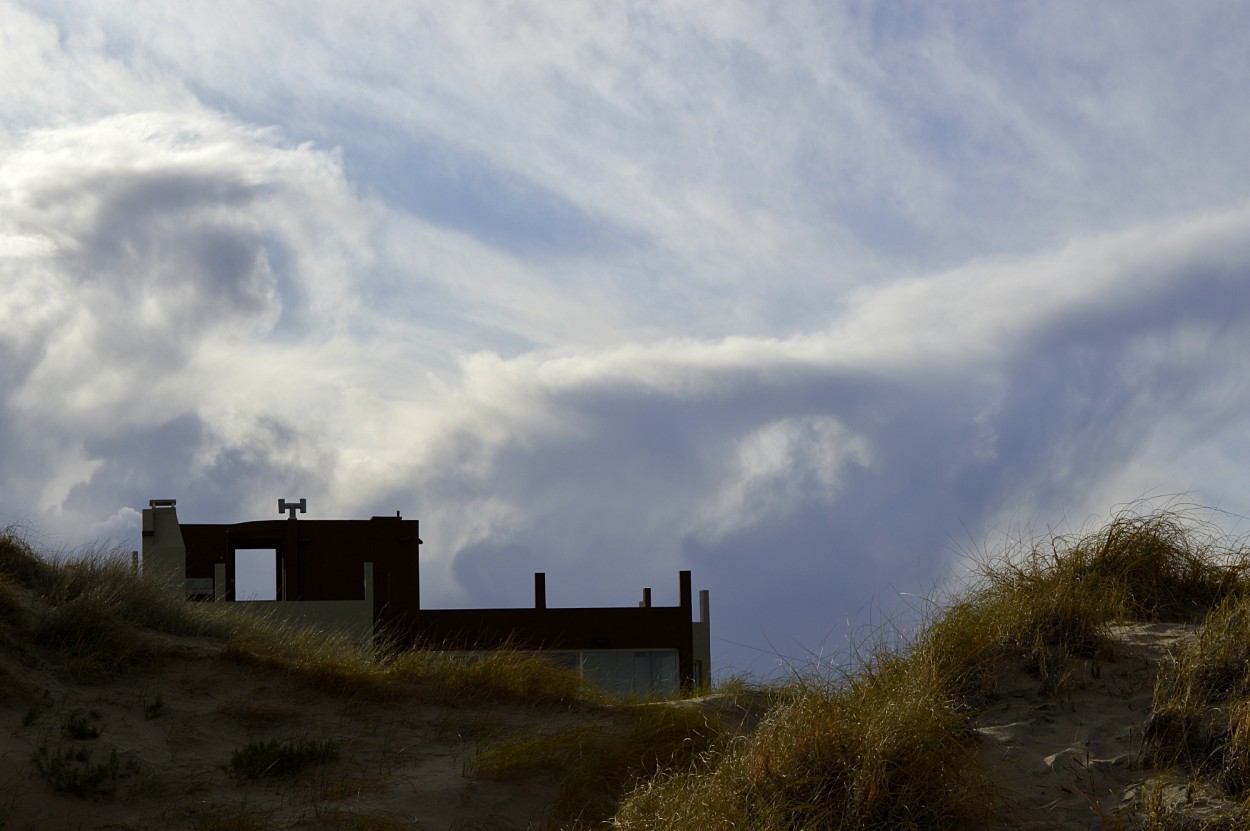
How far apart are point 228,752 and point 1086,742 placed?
7.74 m

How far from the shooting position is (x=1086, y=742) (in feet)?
27.9

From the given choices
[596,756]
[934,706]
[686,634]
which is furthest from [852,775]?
[686,634]

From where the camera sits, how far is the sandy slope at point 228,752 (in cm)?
1005

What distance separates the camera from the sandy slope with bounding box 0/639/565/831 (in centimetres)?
1005

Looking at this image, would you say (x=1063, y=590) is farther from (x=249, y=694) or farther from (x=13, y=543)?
(x=13, y=543)

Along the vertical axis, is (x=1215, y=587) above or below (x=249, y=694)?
above

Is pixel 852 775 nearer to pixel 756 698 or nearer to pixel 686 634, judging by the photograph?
pixel 756 698

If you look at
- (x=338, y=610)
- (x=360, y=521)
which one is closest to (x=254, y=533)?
(x=360, y=521)

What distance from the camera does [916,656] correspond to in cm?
964

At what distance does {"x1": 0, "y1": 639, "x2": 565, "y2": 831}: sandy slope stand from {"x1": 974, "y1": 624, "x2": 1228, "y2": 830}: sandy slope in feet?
13.4

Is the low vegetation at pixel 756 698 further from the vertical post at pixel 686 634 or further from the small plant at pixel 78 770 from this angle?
the vertical post at pixel 686 634

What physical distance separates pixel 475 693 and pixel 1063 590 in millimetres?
6175

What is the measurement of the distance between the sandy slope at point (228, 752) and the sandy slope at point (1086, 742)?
4.10m

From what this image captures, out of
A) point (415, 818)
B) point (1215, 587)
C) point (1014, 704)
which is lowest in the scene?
point (415, 818)
